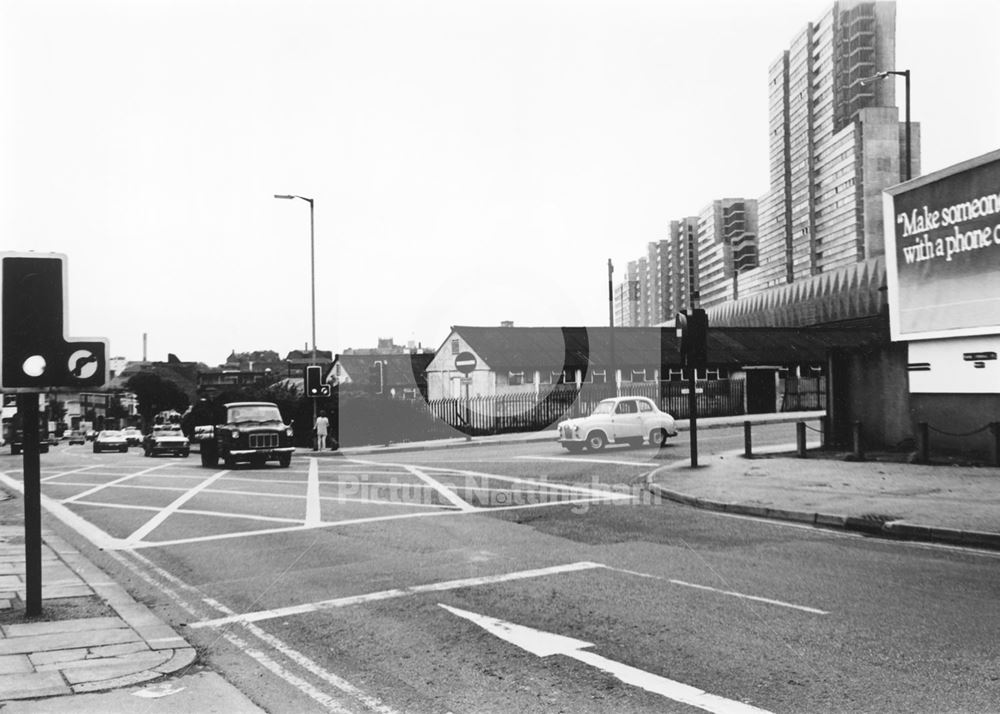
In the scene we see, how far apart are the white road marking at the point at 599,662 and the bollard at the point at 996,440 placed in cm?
1360

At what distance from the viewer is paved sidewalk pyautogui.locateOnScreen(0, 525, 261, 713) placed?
4.61 meters

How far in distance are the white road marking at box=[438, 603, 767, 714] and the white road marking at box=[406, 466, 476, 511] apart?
6379 millimetres

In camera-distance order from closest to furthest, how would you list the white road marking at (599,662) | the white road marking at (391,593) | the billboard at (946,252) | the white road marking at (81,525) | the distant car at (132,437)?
the white road marking at (599,662), the white road marking at (391,593), the white road marking at (81,525), the billboard at (946,252), the distant car at (132,437)

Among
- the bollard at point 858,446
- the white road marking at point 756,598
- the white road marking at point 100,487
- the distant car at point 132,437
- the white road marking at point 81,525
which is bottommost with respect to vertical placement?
the distant car at point 132,437

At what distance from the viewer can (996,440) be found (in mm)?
15750

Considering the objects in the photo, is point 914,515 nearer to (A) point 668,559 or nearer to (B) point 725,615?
(A) point 668,559

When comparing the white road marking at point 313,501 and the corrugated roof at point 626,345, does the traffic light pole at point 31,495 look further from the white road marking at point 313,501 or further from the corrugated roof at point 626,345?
the corrugated roof at point 626,345

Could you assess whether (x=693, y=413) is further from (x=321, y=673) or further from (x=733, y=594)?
(x=321, y=673)

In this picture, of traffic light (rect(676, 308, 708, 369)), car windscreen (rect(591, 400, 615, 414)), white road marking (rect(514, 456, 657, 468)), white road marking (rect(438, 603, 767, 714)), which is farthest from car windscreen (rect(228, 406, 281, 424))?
white road marking (rect(438, 603, 767, 714))

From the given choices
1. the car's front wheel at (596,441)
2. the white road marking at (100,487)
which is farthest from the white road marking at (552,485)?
the white road marking at (100,487)

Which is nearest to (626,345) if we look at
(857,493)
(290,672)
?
(857,493)

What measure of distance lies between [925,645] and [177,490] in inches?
623

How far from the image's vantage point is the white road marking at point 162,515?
11.1 metres

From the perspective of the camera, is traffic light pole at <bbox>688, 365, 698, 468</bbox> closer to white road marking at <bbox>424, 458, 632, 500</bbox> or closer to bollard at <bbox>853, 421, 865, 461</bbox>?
bollard at <bbox>853, 421, 865, 461</bbox>
